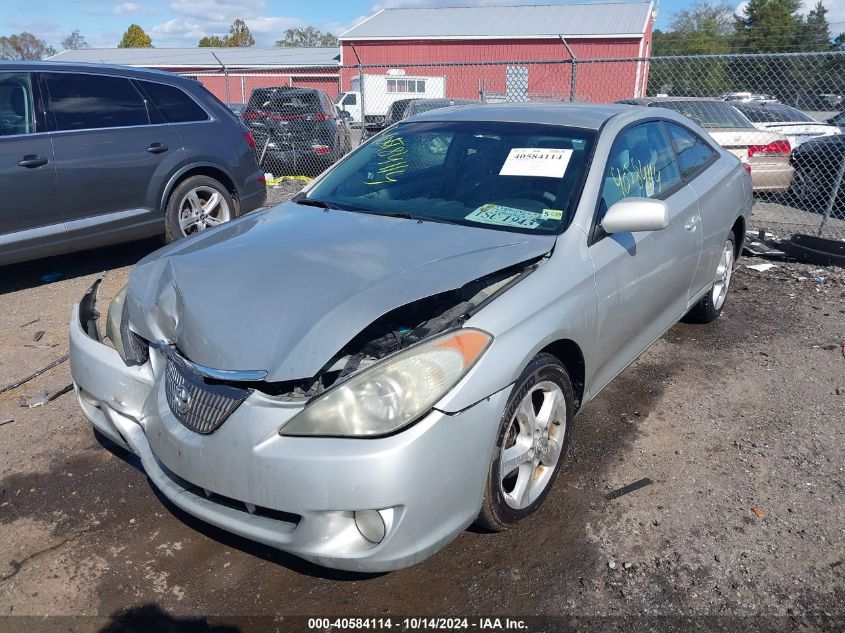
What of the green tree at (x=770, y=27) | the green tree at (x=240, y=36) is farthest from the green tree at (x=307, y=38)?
the green tree at (x=770, y=27)

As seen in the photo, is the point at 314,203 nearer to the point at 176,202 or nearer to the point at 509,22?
the point at 176,202

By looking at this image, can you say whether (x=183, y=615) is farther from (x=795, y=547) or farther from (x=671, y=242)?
(x=671, y=242)

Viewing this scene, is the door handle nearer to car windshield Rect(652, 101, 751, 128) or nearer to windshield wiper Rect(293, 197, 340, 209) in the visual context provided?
windshield wiper Rect(293, 197, 340, 209)

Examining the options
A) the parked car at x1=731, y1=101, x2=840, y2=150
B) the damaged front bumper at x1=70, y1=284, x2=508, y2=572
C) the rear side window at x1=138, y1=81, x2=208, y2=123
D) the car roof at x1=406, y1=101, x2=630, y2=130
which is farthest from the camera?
the parked car at x1=731, y1=101, x2=840, y2=150

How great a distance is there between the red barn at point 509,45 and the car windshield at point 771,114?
14.7 metres

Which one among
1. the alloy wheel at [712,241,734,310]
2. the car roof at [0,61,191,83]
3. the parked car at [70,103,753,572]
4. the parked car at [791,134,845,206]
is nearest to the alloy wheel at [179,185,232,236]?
the car roof at [0,61,191,83]

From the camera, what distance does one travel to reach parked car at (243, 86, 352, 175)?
40.7 feet

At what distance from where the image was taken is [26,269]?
636cm

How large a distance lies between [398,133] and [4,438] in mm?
2719

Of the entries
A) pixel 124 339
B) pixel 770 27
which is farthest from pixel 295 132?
pixel 770 27

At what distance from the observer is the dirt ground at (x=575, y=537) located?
2.40 metres

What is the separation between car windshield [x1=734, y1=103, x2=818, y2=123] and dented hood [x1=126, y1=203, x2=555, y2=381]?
9820 mm

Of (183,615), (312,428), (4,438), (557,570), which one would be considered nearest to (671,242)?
(557,570)

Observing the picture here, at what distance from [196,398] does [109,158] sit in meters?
4.23
